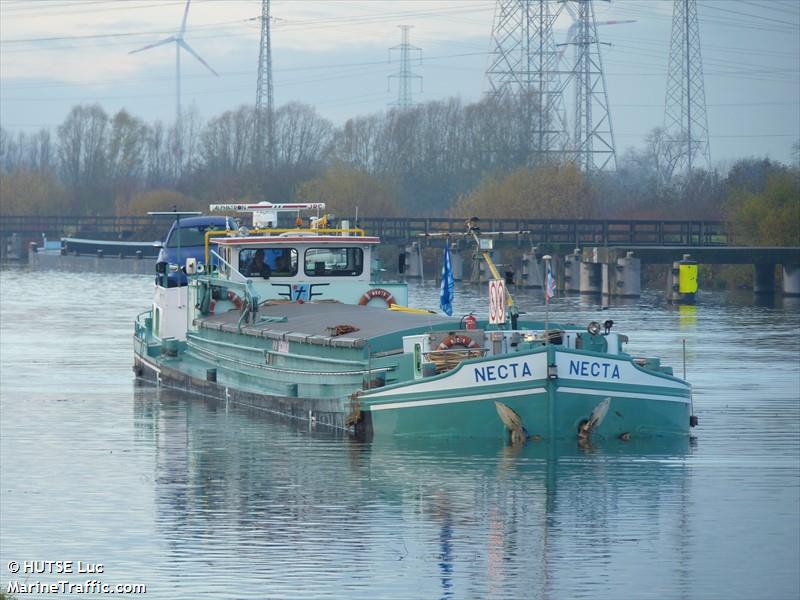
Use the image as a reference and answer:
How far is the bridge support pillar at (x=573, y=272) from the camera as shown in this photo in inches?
3093

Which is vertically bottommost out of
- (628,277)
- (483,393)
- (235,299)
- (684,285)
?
(483,393)

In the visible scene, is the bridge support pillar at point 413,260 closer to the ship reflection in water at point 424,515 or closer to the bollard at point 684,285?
the bollard at point 684,285

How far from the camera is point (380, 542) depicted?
63.5 ft

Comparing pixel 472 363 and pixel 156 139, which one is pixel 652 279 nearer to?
pixel 472 363

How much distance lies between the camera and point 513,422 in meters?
24.2

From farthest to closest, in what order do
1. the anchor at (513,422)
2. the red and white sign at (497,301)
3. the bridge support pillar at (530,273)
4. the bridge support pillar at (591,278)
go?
the bridge support pillar at (530,273), the bridge support pillar at (591,278), the red and white sign at (497,301), the anchor at (513,422)

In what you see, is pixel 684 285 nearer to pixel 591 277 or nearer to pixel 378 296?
pixel 591 277

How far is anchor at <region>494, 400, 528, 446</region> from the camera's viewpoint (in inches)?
950

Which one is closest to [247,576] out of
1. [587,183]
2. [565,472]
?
[565,472]

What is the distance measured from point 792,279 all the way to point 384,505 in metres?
52.2

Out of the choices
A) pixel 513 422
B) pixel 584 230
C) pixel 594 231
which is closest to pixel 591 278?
pixel 594 231

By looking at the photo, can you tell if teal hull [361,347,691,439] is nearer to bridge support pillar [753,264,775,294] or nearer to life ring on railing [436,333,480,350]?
life ring on railing [436,333,480,350]

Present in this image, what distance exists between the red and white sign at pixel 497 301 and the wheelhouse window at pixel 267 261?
8.76 m

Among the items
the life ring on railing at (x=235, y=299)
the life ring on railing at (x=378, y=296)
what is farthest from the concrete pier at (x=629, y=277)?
the life ring on railing at (x=235, y=299)
